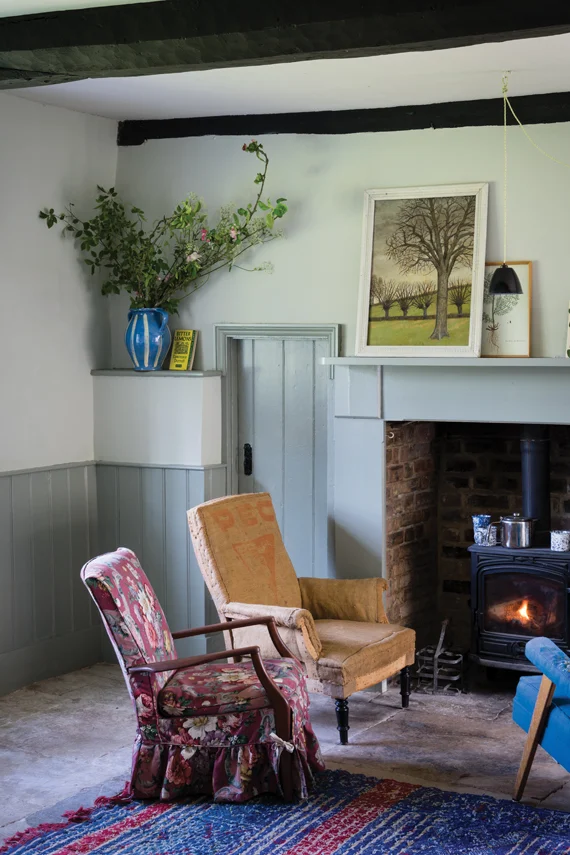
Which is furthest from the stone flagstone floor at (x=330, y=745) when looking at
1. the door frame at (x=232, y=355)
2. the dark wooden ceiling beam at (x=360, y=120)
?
the dark wooden ceiling beam at (x=360, y=120)

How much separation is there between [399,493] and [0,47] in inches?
119

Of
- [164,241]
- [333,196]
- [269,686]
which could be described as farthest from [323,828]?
[164,241]

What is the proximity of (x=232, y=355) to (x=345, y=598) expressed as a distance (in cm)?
156

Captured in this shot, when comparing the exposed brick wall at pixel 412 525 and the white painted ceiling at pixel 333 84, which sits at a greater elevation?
the white painted ceiling at pixel 333 84

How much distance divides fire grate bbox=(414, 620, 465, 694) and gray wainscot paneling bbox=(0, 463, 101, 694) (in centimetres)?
185

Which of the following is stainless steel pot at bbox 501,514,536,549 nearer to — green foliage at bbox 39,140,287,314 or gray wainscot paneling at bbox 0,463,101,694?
green foliage at bbox 39,140,287,314

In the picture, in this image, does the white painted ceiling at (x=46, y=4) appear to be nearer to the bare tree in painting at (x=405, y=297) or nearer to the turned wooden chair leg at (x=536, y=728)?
the bare tree in painting at (x=405, y=297)

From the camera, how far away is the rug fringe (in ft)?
12.2

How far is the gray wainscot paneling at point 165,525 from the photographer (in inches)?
231

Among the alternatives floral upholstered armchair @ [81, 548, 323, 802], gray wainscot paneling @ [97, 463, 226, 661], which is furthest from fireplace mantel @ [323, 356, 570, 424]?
floral upholstered armchair @ [81, 548, 323, 802]

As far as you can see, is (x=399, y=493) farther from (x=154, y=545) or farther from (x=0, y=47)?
(x=0, y=47)

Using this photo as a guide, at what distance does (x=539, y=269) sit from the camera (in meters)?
5.14

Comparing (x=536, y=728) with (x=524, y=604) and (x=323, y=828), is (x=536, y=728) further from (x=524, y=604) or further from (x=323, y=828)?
(x=524, y=604)

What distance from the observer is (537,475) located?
18.0ft
